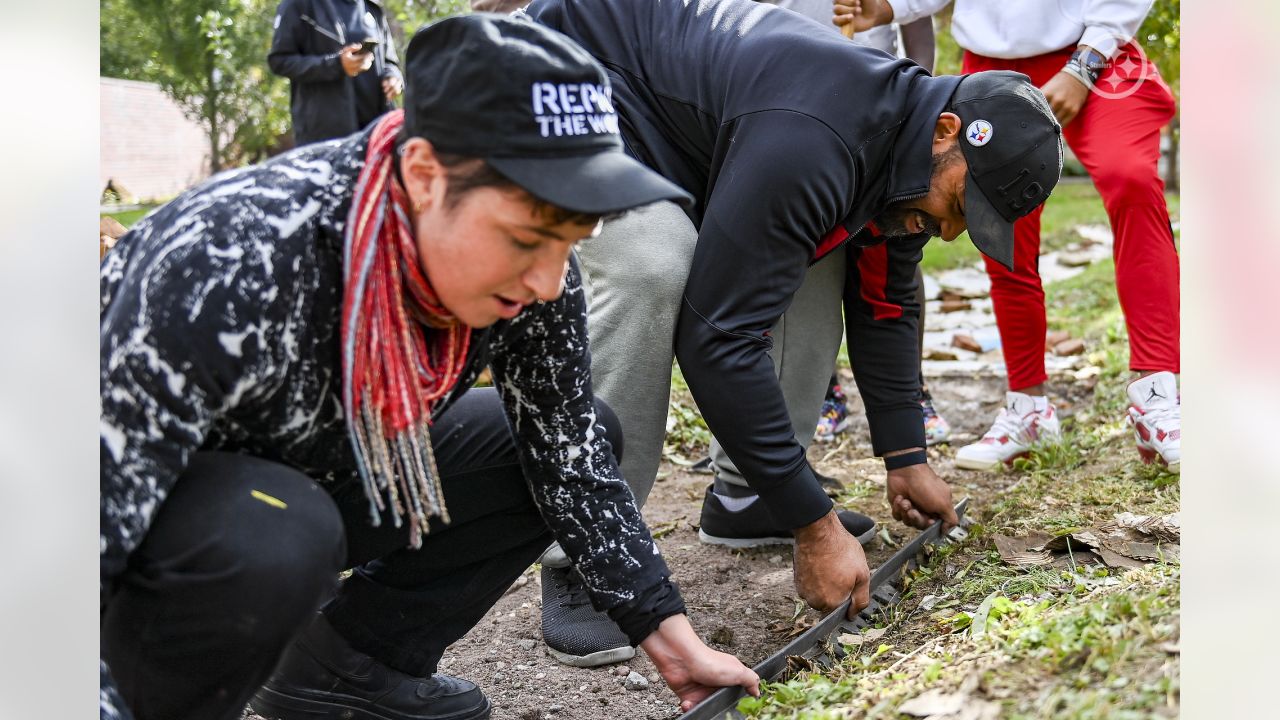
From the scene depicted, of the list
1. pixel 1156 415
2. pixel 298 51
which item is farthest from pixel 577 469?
pixel 298 51

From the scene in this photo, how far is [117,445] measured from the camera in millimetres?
1478

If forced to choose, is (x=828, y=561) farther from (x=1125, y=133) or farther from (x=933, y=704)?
(x=1125, y=133)

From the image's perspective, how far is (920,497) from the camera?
307 centimetres

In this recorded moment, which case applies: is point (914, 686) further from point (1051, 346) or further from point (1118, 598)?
point (1051, 346)

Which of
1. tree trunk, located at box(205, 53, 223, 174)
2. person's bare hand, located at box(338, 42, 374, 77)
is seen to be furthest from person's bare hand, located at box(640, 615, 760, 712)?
tree trunk, located at box(205, 53, 223, 174)

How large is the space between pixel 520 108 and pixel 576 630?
1.53 meters

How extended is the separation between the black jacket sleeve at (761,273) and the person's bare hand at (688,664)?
0.46 m

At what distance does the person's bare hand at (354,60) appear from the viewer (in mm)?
5391

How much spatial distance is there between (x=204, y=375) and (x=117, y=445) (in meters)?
0.14

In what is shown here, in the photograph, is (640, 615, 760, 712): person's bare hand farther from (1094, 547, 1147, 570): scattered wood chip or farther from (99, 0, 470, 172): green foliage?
(99, 0, 470, 172): green foliage

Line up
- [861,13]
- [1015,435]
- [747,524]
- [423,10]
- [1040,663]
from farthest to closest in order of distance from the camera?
[423,10] → [1015,435] → [861,13] → [747,524] → [1040,663]

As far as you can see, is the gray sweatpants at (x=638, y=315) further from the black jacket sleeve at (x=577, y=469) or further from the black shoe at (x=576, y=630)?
the black jacket sleeve at (x=577, y=469)

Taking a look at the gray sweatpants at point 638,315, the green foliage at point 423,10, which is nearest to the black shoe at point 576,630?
the gray sweatpants at point 638,315
